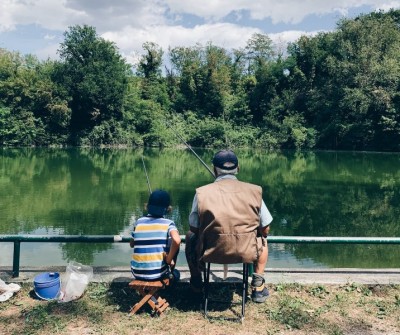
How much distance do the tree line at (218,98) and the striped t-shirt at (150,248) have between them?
34.2 m

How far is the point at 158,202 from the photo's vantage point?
142 inches

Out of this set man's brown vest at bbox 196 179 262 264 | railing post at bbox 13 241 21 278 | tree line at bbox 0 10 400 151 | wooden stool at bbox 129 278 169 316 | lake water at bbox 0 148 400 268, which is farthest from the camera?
tree line at bbox 0 10 400 151

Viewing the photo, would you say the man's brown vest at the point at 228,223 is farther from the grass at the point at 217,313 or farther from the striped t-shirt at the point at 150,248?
the grass at the point at 217,313

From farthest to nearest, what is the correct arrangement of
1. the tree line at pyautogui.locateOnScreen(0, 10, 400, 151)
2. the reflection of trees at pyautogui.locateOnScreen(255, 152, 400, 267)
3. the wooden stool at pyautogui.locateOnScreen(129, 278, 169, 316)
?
the tree line at pyautogui.locateOnScreen(0, 10, 400, 151)
the reflection of trees at pyautogui.locateOnScreen(255, 152, 400, 267)
the wooden stool at pyautogui.locateOnScreen(129, 278, 169, 316)

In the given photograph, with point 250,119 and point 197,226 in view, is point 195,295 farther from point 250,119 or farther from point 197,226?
point 250,119

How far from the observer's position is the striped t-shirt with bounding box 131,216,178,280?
3.56 m

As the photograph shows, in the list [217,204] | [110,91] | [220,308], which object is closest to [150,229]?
[217,204]

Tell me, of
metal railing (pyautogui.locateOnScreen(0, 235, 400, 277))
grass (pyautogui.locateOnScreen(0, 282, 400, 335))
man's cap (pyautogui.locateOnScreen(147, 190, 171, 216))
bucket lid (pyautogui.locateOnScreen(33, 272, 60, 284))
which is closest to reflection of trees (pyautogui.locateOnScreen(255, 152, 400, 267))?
metal railing (pyautogui.locateOnScreen(0, 235, 400, 277))

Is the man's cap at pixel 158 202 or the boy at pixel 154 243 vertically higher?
the man's cap at pixel 158 202

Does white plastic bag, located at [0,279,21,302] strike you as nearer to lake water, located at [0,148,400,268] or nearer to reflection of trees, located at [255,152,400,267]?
lake water, located at [0,148,400,268]

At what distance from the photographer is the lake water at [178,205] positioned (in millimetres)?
8211

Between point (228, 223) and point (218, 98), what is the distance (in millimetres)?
42219

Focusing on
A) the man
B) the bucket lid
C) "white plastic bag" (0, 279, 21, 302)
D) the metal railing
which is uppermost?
the man

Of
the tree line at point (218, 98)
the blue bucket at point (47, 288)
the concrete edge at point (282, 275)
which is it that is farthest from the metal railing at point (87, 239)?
the tree line at point (218, 98)
